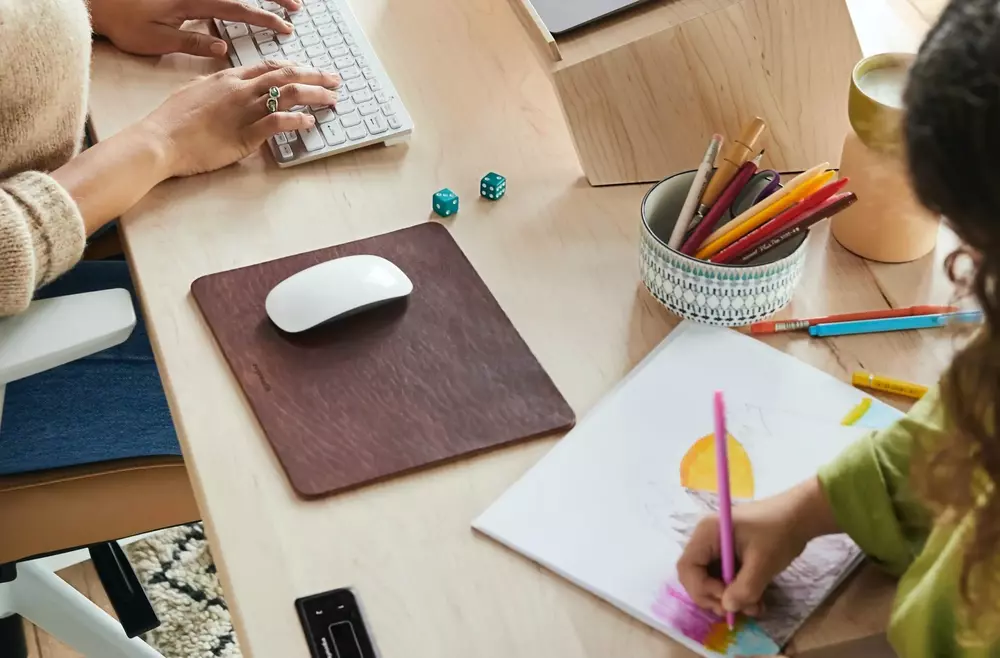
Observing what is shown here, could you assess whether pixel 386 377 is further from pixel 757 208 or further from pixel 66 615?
pixel 66 615

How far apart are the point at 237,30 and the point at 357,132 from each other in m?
0.23

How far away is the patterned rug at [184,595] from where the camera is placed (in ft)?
4.56

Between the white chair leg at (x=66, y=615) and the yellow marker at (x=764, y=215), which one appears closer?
the yellow marker at (x=764, y=215)

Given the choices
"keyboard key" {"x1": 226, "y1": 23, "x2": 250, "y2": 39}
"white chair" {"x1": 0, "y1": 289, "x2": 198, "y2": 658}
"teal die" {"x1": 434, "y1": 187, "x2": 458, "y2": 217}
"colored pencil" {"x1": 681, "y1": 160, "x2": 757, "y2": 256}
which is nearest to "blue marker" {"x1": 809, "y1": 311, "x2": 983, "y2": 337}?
"colored pencil" {"x1": 681, "y1": 160, "x2": 757, "y2": 256}

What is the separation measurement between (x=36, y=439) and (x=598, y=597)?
57 centimetres

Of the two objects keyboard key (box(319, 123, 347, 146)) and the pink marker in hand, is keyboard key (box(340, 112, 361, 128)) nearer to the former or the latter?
keyboard key (box(319, 123, 347, 146))

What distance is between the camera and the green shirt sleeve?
621 millimetres

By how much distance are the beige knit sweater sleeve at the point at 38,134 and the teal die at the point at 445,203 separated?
11.6 inches

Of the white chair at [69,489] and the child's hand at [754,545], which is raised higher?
the child's hand at [754,545]

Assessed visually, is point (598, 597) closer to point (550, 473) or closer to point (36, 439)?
point (550, 473)

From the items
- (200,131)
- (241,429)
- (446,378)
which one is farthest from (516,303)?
(200,131)

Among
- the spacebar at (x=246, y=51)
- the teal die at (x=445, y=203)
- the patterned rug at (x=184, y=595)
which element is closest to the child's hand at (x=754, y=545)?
the teal die at (x=445, y=203)

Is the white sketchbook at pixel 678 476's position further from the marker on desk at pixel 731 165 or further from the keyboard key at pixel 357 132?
the keyboard key at pixel 357 132

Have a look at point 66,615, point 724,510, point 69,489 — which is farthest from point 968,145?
point 66,615
